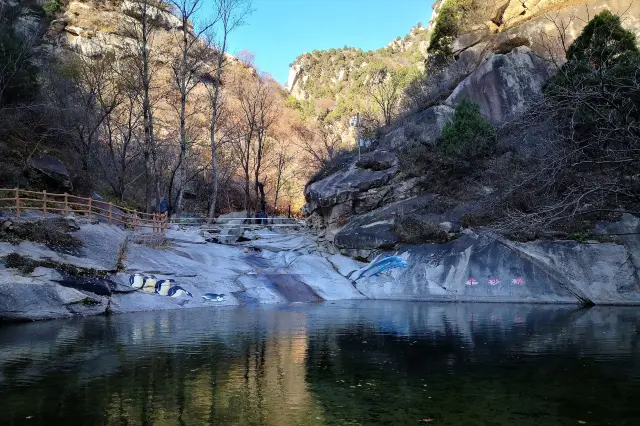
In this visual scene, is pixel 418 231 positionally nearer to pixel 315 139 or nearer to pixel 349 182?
pixel 349 182

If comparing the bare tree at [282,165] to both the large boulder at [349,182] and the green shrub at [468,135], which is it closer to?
the large boulder at [349,182]

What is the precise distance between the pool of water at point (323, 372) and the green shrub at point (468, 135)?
586 inches

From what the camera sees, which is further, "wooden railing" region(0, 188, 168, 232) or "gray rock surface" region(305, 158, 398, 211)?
"gray rock surface" region(305, 158, 398, 211)

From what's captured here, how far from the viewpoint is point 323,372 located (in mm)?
8195

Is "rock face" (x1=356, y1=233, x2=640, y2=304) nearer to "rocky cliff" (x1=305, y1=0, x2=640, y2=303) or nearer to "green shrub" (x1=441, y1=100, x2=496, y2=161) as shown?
"rocky cliff" (x1=305, y1=0, x2=640, y2=303)

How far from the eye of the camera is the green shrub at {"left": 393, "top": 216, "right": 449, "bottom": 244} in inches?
952

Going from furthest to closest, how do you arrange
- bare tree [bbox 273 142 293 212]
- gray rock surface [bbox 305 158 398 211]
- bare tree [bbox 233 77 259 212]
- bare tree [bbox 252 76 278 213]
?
1. bare tree [bbox 273 142 293 212]
2. bare tree [bbox 233 77 259 212]
3. bare tree [bbox 252 76 278 213]
4. gray rock surface [bbox 305 158 398 211]

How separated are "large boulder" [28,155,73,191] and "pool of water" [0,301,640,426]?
1470 cm

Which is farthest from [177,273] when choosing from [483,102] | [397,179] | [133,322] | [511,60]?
[511,60]

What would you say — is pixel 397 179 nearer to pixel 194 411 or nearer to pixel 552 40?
pixel 552 40

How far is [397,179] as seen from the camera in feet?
99.2

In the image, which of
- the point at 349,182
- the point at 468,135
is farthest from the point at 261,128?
the point at 468,135

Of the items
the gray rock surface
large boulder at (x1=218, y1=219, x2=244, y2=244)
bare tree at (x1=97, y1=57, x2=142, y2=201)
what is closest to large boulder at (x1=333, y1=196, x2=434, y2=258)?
the gray rock surface

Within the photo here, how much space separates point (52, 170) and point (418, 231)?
21.2 meters
